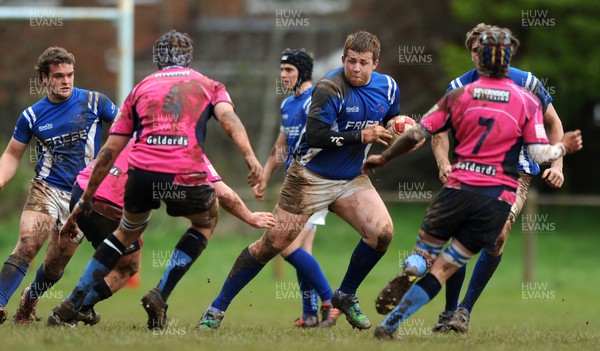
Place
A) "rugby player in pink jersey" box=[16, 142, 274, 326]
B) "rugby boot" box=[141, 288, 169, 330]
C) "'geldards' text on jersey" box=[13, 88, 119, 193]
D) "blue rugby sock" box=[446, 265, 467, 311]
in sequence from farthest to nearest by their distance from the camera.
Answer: "blue rugby sock" box=[446, 265, 467, 311], "'geldards' text on jersey" box=[13, 88, 119, 193], "rugby player in pink jersey" box=[16, 142, 274, 326], "rugby boot" box=[141, 288, 169, 330]

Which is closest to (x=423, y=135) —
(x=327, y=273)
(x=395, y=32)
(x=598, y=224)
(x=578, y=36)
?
(x=327, y=273)

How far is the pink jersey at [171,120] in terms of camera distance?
739 cm

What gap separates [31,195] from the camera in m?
8.97

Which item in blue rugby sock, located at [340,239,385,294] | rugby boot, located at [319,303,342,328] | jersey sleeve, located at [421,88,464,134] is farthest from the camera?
rugby boot, located at [319,303,342,328]

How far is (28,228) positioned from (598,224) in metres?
18.0

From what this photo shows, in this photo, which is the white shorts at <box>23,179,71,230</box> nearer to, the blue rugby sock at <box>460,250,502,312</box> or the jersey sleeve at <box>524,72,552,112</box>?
the blue rugby sock at <box>460,250,502,312</box>

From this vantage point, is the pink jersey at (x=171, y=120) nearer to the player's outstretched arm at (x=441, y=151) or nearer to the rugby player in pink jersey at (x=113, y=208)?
the rugby player in pink jersey at (x=113, y=208)

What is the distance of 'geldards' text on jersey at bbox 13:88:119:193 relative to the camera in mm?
8875

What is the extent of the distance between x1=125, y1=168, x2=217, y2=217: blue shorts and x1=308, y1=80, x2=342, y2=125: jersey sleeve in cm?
134

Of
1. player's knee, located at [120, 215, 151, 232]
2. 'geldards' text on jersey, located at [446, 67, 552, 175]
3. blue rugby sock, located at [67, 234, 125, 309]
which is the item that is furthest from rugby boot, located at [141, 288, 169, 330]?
'geldards' text on jersey, located at [446, 67, 552, 175]

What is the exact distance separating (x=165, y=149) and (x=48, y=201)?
203cm

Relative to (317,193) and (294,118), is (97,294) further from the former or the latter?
(294,118)

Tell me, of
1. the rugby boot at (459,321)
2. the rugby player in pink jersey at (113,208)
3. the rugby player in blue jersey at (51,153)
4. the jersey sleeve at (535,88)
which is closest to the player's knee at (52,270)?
the rugby player in blue jersey at (51,153)

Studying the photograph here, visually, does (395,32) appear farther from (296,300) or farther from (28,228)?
(28,228)
